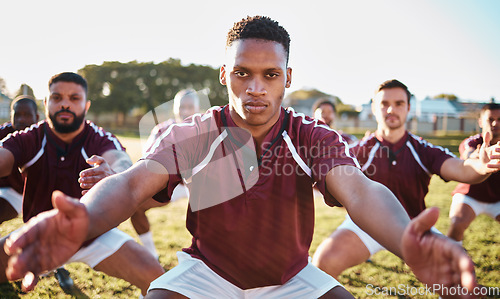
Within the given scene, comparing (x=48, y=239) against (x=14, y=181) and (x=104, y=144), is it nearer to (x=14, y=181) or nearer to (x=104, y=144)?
(x=104, y=144)

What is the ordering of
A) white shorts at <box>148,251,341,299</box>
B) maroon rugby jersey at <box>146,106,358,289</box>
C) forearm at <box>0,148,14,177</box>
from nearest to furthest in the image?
white shorts at <box>148,251,341,299</box> < maroon rugby jersey at <box>146,106,358,289</box> < forearm at <box>0,148,14,177</box>

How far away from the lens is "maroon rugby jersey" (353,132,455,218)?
444 centimetres

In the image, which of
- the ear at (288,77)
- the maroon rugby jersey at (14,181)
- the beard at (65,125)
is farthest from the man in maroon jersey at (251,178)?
the maroon rugby jersey at (14,181)

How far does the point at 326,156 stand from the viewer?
221 cm

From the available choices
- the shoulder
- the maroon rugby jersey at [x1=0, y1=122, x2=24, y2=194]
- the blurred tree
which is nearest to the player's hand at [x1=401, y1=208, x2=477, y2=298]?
the maroon rugby jersey at [x1=0, y1=122, x2=24, y2=194]

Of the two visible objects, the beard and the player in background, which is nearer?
the beard

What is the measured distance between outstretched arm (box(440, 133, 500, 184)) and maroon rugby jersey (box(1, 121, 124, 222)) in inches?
157

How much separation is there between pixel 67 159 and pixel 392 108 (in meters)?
4.50

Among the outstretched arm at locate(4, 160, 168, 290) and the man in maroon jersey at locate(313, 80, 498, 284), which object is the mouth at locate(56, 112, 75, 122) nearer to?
the outstretched arm at locate(4, 160, 168, 290)

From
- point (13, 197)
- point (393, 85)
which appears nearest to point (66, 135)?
point (13, 197)

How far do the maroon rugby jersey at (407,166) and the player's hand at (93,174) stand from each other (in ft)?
11.6

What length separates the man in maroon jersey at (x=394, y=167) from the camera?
3889 millimetres

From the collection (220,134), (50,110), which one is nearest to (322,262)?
(220,134)

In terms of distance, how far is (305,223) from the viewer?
2482 millimetres
